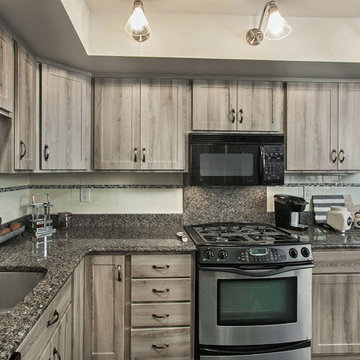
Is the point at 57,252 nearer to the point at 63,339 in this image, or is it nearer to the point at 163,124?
the point at 63,339

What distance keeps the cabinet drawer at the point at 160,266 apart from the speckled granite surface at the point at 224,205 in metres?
0.67

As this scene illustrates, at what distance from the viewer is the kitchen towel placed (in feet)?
8.46

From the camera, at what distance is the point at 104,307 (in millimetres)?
1818

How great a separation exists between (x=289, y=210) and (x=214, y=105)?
1.05 meters

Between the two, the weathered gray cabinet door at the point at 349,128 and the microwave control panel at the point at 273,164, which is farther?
the weathered gray cabinet door at the point at 349,128

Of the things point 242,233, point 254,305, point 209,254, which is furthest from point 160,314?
point 242,233

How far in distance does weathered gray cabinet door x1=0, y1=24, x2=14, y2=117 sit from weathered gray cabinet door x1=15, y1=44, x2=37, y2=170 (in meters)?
0.06

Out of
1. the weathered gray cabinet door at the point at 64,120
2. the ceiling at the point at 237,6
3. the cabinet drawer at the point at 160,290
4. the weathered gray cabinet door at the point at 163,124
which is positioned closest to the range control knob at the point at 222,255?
the cabinet drawer at the point at 160,290

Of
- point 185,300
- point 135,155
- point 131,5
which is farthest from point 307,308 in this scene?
point 131,5

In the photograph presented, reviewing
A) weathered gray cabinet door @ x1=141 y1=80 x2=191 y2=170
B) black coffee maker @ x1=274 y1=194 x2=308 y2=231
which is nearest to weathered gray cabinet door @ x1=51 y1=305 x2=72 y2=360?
weathered gray cabinet door @ x1=141 y1=80 x2=191 y2=170

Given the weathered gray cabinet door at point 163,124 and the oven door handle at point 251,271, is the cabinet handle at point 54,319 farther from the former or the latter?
the weathered gray cabinet door at point 163,124

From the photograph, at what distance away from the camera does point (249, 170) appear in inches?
87.1

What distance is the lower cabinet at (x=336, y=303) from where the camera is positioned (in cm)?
195

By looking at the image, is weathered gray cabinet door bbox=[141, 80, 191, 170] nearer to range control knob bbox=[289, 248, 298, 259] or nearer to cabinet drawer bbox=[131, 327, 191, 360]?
range control knob bbox=[289, 248, 298, 259]
